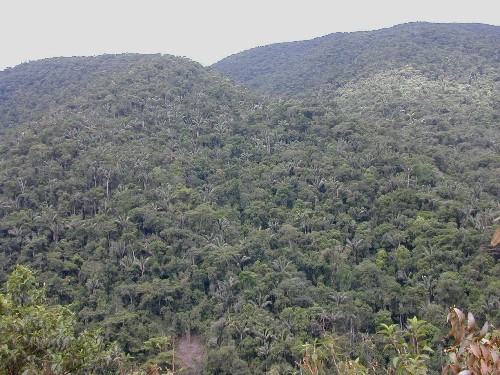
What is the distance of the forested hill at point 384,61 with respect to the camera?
7231 centimetres

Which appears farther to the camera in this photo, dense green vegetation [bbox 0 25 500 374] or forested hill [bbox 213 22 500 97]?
forested hill [bbox 213 22 500 97]

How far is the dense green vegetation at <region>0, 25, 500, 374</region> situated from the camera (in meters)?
26.5

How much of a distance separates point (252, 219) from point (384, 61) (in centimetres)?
5023

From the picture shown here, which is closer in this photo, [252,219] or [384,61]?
[252,219]

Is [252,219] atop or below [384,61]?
below

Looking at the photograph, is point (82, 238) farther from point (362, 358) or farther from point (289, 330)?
point (362, 358)

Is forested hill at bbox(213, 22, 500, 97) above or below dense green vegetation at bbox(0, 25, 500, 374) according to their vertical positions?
above

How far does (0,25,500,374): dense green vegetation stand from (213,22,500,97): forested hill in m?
18.2

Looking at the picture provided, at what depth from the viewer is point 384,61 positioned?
76.6 m

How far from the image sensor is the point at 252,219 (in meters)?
36.7

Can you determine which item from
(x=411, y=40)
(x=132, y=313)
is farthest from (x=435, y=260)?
(x=411, y=40)

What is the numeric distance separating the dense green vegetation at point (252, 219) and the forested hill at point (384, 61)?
18.2 meters

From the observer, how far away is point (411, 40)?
283 feet

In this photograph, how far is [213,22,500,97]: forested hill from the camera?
237 ft
